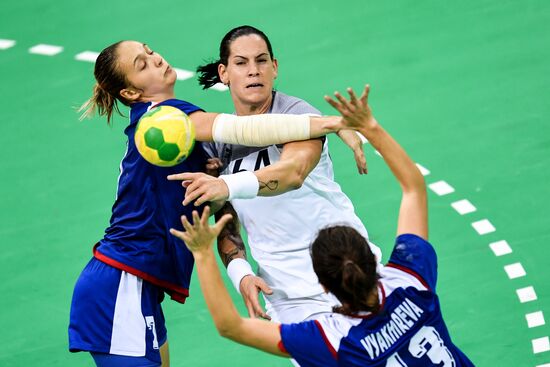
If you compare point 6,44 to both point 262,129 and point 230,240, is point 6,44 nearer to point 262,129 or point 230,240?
point 230,240

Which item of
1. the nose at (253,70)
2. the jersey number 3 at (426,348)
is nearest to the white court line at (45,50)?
the nose at (253,70)

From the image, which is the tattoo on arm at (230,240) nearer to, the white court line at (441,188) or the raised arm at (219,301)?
the raised arm at (219,301)

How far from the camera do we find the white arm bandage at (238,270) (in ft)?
20.6

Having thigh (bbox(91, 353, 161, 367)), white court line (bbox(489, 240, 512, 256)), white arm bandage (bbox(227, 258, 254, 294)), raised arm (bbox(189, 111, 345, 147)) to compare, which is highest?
raised arm (bbox(189, 111, 345, 147))

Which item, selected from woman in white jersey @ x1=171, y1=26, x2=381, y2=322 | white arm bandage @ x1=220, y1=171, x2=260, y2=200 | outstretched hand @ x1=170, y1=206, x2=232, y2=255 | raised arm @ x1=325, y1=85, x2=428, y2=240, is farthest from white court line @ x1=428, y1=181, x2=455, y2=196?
outstretched hand @ x1=170, y1=206, x2=232, y2=255

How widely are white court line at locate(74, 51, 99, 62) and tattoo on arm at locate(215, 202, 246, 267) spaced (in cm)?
595

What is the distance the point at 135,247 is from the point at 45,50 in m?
6.89

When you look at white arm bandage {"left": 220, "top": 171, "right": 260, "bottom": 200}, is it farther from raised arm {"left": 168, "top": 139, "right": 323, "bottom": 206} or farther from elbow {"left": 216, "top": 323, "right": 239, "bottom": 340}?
elbow {"left": 216, "top": 323, "right": 239, "bottom": 340}

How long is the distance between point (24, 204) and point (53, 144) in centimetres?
106

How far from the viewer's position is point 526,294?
795 cm

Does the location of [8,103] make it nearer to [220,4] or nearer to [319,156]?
[220,4]

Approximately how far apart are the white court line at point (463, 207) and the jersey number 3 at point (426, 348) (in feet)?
14.0

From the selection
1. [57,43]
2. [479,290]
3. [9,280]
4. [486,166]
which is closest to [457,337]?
[479,290]

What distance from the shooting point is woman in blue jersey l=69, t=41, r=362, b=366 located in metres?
6.01
